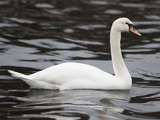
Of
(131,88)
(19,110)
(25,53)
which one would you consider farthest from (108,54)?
(19,110)

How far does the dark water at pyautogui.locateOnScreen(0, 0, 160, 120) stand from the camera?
650cm

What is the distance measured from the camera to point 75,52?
12.0 meters

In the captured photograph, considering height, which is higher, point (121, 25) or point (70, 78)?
point (121, 25)

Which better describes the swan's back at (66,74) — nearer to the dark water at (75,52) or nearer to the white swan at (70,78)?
the white swan at (70,78)

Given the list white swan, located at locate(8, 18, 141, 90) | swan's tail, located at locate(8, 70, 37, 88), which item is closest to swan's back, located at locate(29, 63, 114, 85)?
white swan, located at locate(8, 18, 141, 90)

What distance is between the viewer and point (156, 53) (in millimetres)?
12156

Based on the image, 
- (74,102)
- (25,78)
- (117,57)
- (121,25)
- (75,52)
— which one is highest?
(121,25)

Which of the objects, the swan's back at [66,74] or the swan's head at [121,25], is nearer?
the swan's back at [66,74]

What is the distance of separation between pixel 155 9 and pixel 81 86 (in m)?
14.6

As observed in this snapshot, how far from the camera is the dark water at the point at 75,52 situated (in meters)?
6.50

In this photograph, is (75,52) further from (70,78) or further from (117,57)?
(70,78)

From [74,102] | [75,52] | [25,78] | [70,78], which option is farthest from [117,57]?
[75,52]

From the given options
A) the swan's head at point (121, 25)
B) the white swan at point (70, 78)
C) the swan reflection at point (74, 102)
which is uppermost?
the swan's head at point (121, 25)

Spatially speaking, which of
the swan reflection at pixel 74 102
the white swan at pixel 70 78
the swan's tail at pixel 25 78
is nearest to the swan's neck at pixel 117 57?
the white swan at pixel 70 78
